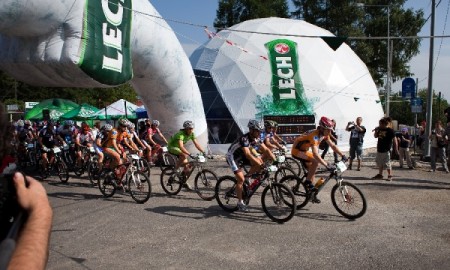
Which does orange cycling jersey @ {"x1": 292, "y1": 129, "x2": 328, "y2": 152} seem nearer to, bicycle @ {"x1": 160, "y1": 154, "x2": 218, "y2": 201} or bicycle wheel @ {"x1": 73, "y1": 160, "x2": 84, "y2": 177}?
bicycle @ {"x1": 160, "y1": 154, "x2": 218, "y2": 201}

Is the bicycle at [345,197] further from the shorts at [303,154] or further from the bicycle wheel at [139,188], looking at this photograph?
the bicycle wheel at [139,188]

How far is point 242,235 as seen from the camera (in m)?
6.14

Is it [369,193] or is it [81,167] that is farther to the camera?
[81,167]

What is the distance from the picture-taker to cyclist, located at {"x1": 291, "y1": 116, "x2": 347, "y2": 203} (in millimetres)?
7520

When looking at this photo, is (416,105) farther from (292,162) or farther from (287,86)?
(292,162)

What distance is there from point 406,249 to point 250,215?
2.84 m

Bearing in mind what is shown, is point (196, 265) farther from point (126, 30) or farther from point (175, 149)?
point (126, 30)

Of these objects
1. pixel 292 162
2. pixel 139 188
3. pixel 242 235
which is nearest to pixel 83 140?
pixel 139 188

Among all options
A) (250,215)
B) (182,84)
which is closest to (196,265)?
(250,215)

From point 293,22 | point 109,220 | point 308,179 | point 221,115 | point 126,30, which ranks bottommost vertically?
point 109,220

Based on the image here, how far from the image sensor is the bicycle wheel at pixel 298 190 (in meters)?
7.64

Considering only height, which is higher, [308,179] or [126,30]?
[126,30]

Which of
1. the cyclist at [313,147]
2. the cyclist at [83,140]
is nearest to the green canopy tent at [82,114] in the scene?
the cyclist at [83,140]

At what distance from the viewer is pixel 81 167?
12445 millimetres
